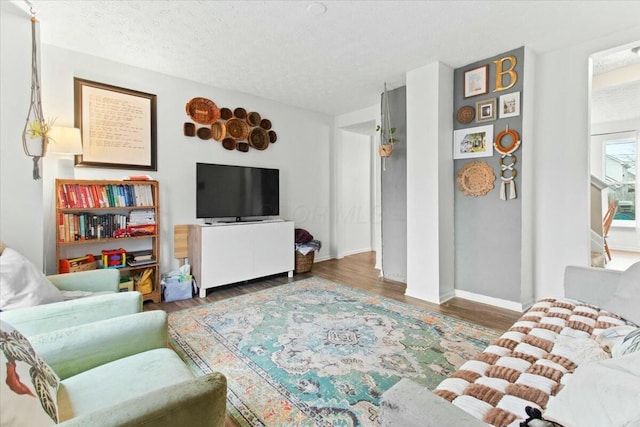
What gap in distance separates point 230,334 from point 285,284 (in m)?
1.40

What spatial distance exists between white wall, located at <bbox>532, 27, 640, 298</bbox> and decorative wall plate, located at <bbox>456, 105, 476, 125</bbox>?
0.59 m

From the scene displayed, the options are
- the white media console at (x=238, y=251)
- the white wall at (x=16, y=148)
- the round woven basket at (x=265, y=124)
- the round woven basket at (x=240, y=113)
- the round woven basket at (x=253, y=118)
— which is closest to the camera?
the white wall at (x=16, y=148)

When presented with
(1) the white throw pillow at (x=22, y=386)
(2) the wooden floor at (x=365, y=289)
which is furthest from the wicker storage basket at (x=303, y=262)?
(1) the white throw pillow at (x=22, y=386)

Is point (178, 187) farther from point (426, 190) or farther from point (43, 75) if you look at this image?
point (426, 190)

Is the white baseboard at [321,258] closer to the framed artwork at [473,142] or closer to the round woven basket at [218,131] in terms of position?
the round woven basket at [218,131]

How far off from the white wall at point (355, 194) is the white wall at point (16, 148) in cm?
407

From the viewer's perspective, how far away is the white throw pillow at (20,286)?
1496 mm

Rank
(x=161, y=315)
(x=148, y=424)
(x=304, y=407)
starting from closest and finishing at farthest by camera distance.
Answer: (x=148, y=424)
(x=161, y=315)
(x=304, y=407)

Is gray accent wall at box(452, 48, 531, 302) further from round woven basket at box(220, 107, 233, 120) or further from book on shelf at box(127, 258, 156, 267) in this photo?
book on shelf at box(127, 258, 156, 267)

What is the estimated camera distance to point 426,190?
320cm

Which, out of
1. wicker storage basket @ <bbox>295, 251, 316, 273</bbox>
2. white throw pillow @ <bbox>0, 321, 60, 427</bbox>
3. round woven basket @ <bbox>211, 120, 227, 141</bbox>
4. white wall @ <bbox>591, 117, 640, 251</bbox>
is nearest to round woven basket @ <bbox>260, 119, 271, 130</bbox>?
round woven basket @ <bbox>211, 120, 227, 141</bbox>

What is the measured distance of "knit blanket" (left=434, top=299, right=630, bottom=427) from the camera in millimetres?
937

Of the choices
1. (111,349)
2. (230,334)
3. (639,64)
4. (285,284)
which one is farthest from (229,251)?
(639,64)

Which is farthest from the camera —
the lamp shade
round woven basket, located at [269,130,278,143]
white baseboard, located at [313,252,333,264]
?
white baseboard, located at [313,252,333,264]
